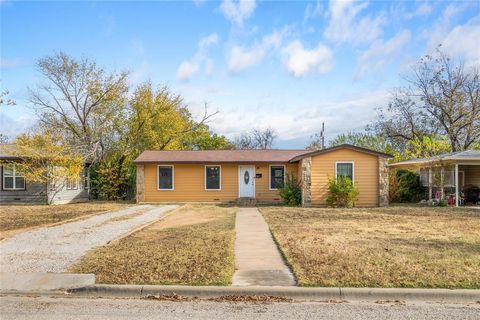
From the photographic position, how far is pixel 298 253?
8836mm

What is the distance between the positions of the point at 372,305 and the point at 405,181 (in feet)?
65.9

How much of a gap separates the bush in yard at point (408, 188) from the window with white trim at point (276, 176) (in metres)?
5.94

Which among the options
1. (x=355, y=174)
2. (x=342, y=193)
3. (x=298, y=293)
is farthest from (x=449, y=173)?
(x=298, y=293)

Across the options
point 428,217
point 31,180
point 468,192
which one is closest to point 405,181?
point 468,192

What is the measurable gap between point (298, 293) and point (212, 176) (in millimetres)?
18681

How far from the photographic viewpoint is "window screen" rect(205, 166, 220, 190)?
81.9 ft

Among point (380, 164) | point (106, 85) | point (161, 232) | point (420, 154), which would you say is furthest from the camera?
point (420, 154)

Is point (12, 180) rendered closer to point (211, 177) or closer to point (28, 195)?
point (28, 195)

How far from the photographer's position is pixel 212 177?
24984 mm

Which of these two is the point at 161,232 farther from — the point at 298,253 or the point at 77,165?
the point at 77,165

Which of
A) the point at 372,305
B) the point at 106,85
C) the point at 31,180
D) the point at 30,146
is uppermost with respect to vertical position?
the point at 106,85

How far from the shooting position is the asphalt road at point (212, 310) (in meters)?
5.58

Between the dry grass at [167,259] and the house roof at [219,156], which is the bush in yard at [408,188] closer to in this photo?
the house roof at [219,156]

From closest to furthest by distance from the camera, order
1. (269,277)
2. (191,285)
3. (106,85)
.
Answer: (191,285) < (269,277) < (106,85)
